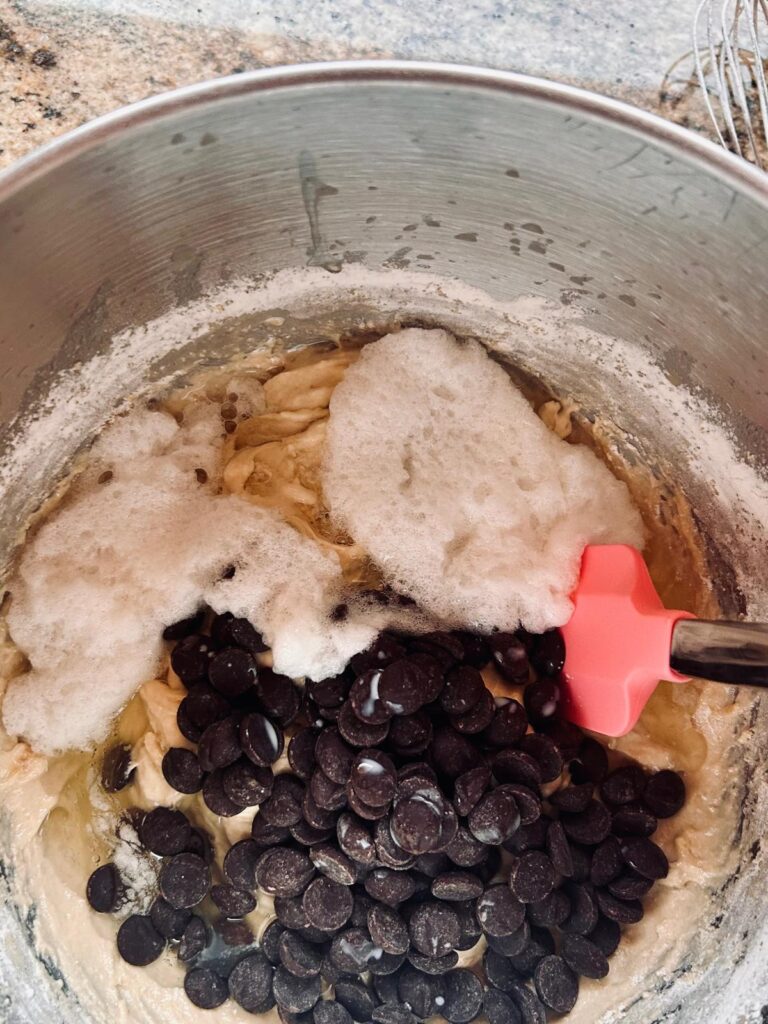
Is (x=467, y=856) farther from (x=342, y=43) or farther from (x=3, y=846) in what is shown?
(x=342, y=43)

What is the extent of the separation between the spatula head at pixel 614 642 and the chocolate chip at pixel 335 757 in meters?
0.50

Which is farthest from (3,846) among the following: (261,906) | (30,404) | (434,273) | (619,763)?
(434,273)

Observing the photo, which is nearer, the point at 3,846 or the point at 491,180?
the point at 491,180

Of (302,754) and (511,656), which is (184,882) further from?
(511,656)

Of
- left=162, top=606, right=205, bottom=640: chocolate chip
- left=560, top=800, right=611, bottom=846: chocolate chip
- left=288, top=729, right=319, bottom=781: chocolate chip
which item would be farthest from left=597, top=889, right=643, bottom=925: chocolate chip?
left=162, top=606, right=205, bottom=640: chocolate chip

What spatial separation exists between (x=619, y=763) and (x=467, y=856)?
0.44 m

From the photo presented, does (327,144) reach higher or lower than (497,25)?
lower

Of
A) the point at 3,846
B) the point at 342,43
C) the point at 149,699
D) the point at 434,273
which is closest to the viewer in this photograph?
the point at 342,43

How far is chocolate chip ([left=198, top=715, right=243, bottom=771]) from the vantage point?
62.5 inches

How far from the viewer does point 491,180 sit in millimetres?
1240

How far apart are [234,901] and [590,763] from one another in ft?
2.69

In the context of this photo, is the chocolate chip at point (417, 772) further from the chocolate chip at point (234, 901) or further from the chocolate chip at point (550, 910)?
the chocolate chip at point (234, 901)

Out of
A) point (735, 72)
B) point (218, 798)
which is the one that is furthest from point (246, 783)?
point (735, 72)

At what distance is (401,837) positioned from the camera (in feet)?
4.87
